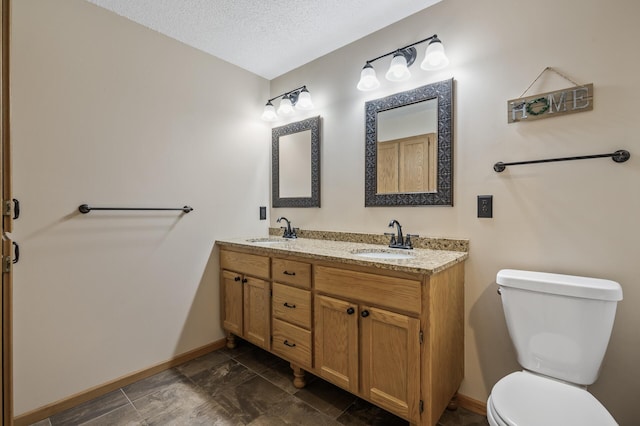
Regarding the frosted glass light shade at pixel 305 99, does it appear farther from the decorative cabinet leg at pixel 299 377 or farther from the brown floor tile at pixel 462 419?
the brown floor tile at pixel 462 419

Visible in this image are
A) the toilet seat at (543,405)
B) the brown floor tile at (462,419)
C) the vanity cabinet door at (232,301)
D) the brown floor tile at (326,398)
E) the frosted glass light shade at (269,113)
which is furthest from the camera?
the frosted glass light shade at (269,113)

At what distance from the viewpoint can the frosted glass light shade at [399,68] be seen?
1.76m

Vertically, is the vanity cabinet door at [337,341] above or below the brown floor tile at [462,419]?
above

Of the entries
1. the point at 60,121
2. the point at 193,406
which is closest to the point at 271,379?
the point at 193,406

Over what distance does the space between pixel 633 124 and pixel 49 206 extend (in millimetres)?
2845

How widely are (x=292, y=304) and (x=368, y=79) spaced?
59.6 inches

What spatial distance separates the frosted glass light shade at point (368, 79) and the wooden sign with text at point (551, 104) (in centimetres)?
79

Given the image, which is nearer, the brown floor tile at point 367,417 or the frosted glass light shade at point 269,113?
the brown floor tile at point 367,417

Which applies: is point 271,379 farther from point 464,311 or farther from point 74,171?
point 74,171

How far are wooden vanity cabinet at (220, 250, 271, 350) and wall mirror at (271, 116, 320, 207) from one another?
673mm

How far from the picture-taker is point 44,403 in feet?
5.26

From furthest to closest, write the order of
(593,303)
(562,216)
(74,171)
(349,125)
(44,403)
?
(349,125)
(74,171)
(44,403)
(562,216)
(593,303)

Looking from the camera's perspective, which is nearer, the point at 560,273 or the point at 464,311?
the point at 560,273

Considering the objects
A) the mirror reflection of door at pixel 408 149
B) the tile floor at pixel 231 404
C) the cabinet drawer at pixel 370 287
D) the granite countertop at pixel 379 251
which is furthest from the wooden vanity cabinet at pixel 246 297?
the mirror reflection of door at pixel 408 149
